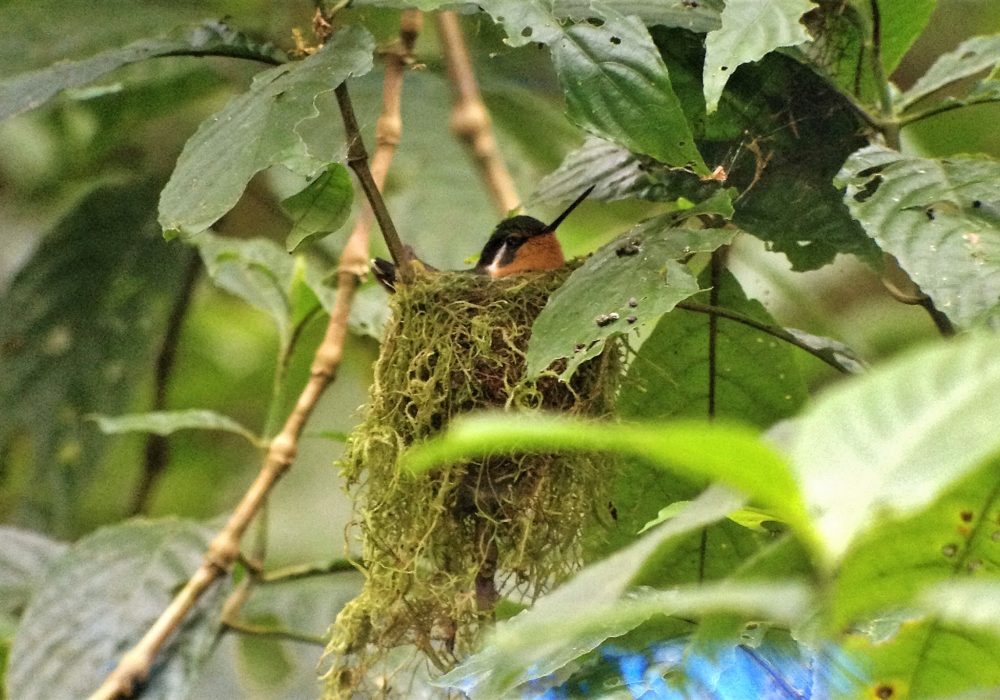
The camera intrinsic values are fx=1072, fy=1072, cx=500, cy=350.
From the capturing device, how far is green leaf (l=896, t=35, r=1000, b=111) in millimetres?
1626

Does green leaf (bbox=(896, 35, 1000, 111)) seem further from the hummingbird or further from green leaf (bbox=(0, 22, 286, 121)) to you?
green leaf (bbox=(0, 22, 286, 121))

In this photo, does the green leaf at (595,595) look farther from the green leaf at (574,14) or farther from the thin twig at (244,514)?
the thin twig at (244,514)

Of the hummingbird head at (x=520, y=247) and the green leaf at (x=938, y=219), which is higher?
the green leaf at (x=938, y=219)

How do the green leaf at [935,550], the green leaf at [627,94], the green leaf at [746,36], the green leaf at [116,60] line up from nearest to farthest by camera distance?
the green leaf at [935,550]
the green leaf at [746,36]
the green leaf at [627,94]
the green leaf at [116,60]

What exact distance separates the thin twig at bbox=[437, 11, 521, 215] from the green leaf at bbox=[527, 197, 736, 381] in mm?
844

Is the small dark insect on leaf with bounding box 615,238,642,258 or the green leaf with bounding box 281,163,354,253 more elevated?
the green leaf with bounding box 281,163,354,253

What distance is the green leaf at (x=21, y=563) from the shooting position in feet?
7.56

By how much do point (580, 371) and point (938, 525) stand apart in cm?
79

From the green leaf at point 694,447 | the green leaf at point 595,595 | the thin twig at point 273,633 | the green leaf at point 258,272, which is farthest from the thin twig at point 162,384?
the green leaf at point 694,447

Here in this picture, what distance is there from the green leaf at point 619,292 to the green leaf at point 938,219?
0.18 meters

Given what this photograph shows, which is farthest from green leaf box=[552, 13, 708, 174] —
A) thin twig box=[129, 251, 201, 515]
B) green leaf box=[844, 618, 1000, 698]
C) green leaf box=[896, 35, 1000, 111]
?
thin twig box=[129, 251, 201, 515]

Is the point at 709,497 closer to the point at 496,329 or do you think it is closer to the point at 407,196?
the point at 496,329

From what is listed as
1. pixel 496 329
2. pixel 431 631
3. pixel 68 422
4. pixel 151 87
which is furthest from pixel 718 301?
pixel 151 87

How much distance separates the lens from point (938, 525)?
958 millimetres
